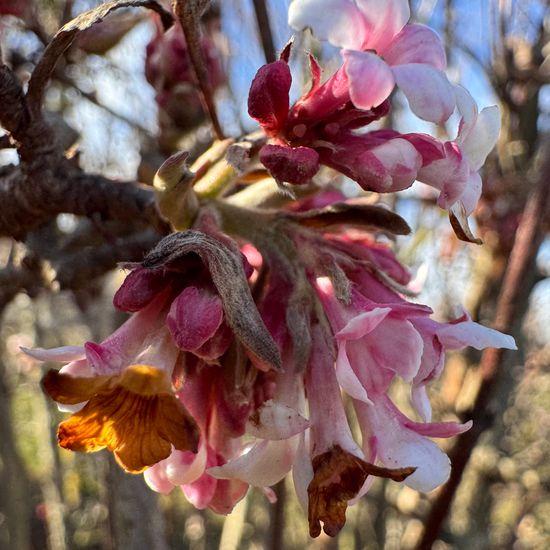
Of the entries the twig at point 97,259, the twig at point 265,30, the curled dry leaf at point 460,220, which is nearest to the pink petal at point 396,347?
the curled dry leaf at point 460,220

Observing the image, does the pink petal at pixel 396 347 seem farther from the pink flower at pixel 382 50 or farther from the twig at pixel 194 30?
the twig at pixel 194 30

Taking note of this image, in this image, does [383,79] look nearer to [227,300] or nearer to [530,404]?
[227,300]

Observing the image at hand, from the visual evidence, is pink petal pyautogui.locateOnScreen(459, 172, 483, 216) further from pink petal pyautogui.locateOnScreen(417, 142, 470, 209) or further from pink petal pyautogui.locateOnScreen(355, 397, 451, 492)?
pink petal pyautogui.locateOnScreen(355, 397, 451, 492)

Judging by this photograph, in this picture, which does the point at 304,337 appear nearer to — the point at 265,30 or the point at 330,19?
the point at 330,19

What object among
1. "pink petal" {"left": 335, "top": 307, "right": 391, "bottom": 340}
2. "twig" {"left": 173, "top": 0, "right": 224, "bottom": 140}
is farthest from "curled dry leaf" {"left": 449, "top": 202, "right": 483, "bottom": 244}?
→ "twig" {"left": 173, "top": 0, "right": 224, "bottom": 140}

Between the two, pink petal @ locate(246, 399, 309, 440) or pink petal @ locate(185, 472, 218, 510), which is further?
pink petal @ locate(185, 472, 218, 510)

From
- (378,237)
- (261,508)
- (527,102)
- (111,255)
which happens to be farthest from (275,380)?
(261,508)

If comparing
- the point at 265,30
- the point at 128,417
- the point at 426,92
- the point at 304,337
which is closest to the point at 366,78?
the point at 426,92
